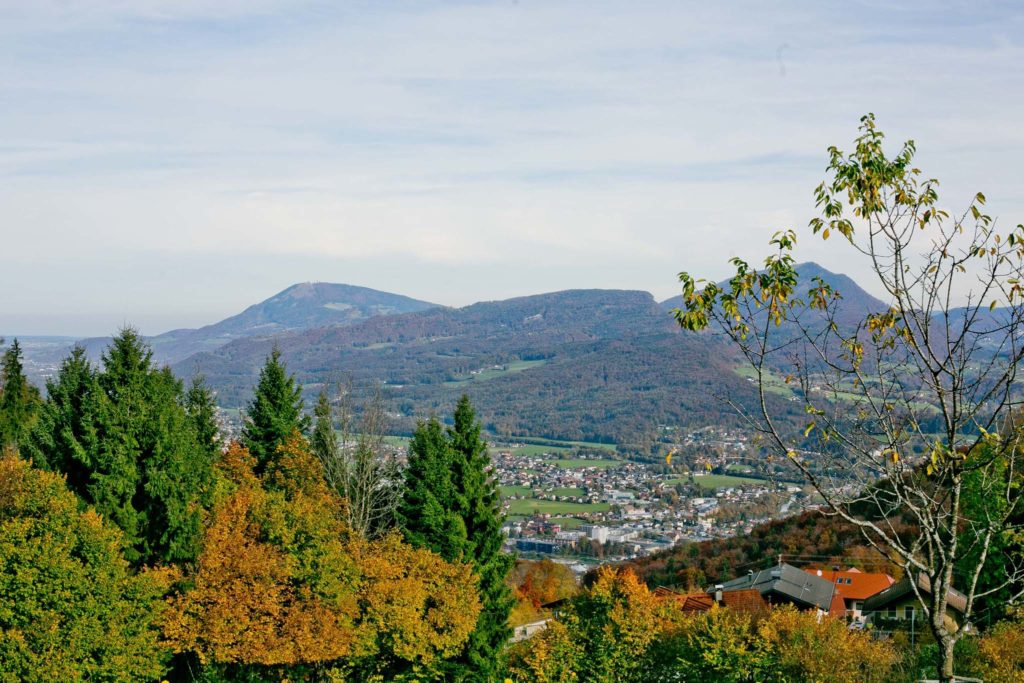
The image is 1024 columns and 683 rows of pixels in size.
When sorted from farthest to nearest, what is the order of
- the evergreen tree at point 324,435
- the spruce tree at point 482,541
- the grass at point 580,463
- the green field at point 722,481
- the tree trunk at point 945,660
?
1. the grass at point 580,463
2. the green field at point 722,481
3. the evergreen tree at point 324,435
4. the spruce tree at point 482,541
5. the tree trunk at point 945,660

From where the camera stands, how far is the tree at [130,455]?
25500 mm

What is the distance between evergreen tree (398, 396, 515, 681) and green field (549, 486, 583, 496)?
8241cm

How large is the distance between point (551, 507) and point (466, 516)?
75.1 metres

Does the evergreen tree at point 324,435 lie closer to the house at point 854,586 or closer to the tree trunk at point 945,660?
the house at point 854,586

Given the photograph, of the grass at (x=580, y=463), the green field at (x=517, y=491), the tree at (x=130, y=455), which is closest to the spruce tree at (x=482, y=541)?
the tree at (x=130, y=455)

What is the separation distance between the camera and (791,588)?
141ft

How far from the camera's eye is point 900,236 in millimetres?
8023

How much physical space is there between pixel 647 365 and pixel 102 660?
177 m

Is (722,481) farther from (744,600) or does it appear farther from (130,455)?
(130,455)

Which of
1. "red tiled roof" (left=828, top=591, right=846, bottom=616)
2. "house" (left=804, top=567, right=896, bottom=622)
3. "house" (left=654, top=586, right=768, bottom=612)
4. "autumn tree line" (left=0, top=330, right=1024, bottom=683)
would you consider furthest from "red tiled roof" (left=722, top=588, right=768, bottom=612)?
"house" (left=804, top=567, right=896, bottom=622)

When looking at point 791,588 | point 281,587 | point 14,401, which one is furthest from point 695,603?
point 14,401

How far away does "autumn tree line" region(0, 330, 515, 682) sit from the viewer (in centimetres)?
2144

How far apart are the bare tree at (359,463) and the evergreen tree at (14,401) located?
34.0 ft

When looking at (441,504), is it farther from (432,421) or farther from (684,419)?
(684,419)
